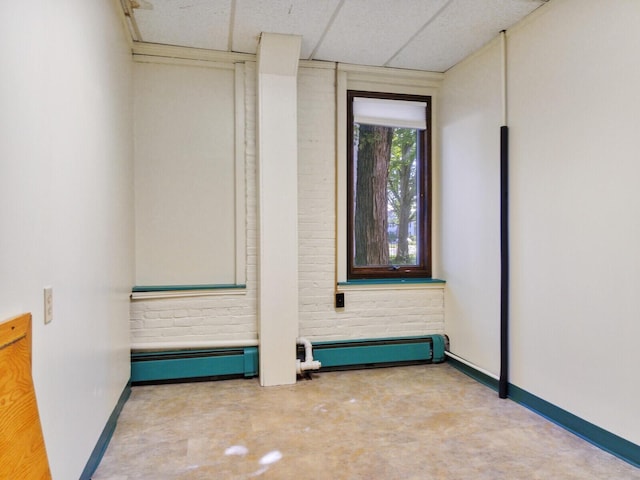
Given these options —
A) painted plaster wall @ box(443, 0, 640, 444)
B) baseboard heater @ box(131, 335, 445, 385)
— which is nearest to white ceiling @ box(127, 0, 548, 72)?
painted plaster wall @ box(443, 0, 640, 444)

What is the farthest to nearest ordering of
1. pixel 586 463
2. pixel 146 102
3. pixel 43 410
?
1. pixel 146 102
2. pixel 586 463
3. pixel 43 410

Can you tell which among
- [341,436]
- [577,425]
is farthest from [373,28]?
[577,425]

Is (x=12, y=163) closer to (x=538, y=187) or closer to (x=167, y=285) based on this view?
(x=167, y=285)

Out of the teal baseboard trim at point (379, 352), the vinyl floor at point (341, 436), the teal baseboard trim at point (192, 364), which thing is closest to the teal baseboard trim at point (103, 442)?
the vinyl floor at point (341, 436)

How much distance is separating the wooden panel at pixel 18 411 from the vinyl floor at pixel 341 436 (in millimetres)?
1037

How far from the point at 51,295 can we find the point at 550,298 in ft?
8.74

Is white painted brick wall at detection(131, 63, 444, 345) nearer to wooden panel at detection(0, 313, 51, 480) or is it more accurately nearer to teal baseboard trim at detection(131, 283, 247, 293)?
teal baseboard trim at detection(131, 283, 247, 293)

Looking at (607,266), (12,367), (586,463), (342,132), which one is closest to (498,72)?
(342,132)

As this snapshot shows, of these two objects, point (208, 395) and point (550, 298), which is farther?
point (208, 395)

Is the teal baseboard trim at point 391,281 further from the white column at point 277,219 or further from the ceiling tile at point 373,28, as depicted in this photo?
the ceiling tile at point 373,28

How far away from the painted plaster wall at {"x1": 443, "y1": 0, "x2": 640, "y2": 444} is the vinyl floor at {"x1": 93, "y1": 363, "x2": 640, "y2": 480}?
1.02 feet

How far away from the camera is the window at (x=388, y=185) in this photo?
146 inches

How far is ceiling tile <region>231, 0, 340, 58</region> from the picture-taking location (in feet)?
8.60

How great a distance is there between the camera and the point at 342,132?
3.60 metres
